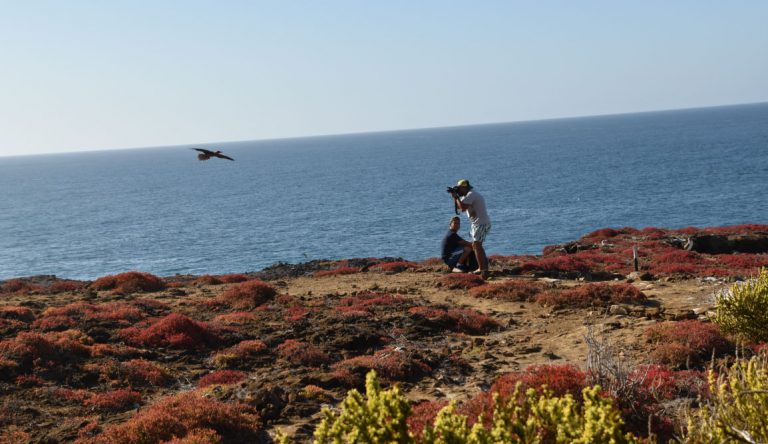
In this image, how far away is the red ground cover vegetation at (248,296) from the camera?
20281 millimetres

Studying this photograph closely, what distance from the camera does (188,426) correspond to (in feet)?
28.3

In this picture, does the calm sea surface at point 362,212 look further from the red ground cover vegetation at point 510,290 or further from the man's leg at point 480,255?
the red ground cover vegetation at point 510,290

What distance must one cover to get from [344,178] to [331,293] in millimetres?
126412

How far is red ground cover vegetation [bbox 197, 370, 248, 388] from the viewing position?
12.2 metres

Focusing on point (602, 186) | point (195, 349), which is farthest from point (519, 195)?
point (195, 349)

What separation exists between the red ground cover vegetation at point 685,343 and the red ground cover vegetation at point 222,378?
750 centimetres

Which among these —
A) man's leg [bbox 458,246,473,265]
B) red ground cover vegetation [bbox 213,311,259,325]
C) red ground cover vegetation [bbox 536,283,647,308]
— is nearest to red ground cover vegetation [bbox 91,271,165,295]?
red ground cover vegetation [bbox 213,311,259,325]

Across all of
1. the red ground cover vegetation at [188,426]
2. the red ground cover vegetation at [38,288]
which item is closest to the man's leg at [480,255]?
the red ground cover vegetation at [188,426]

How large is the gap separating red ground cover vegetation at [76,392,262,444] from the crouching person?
43.5 feet

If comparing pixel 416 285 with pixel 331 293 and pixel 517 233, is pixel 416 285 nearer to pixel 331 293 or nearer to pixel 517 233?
pixel 331 293

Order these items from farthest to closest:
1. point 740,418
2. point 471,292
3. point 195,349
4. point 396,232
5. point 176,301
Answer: point 396,232 < point 176,301 < point 471,292 < point 195,349 < point 740,418

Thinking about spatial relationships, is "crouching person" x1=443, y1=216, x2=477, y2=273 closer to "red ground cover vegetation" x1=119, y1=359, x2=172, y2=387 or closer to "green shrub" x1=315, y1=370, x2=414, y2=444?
"red ground cover vegetation" x1=119, y1=359, x2=172, y2=387

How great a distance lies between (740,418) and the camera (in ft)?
19.9

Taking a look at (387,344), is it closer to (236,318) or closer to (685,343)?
(236,318)
